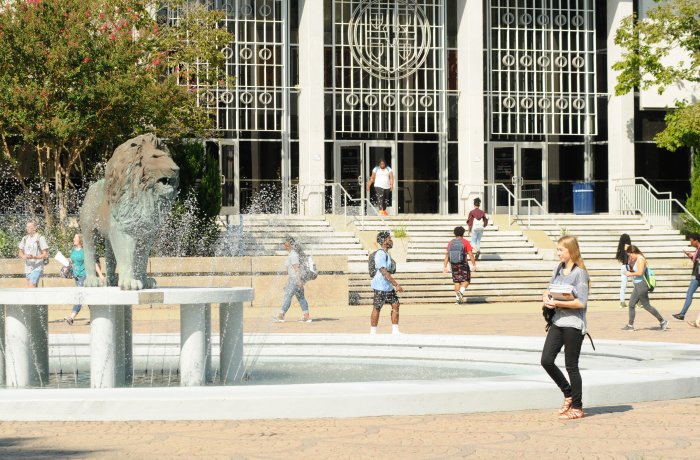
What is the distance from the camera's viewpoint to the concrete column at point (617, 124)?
42781 mm

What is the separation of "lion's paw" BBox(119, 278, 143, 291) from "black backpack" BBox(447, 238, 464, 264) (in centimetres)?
1558

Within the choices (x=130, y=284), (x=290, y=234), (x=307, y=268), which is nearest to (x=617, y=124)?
(x=290, y=234)

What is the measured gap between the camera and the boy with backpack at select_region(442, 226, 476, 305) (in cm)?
2784

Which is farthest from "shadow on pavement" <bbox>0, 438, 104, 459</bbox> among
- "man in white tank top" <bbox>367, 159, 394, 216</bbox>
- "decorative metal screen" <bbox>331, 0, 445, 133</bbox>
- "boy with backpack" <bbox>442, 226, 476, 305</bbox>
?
"decorative metal screen" <bbox>331, 0, 445, 133</bbox>

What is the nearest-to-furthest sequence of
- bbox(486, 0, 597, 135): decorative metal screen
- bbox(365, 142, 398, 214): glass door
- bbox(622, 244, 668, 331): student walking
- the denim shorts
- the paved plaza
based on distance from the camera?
1. the paved plaza
2. bbox(622, 244, 668, 331): student walking
3. the denim shorts
4. bbox(365, 142, 398, 214): glass door
5. bbox(486, 0, 597, 135): decorative metal screen

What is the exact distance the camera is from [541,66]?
42.8 meters

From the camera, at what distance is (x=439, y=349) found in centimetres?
1673

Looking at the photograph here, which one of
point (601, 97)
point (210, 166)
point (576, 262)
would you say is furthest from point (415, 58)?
point (576, 262)

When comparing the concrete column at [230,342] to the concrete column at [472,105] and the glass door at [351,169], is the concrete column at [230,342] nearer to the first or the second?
the glass door at [351,169]

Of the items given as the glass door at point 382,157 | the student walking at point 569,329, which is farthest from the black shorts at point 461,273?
the student walking at point 569,329

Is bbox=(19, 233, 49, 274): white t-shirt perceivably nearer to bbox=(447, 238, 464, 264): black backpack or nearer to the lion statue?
bbox=(447, 238, 464, 264): black backpack

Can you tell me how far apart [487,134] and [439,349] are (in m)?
27.0

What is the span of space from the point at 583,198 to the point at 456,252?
15943 millimetres

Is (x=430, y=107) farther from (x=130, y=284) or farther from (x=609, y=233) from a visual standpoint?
(x=130, y=284)
